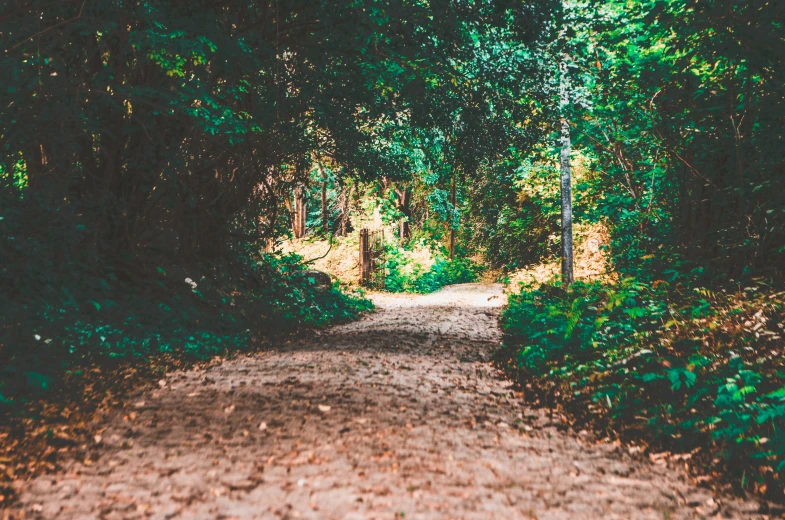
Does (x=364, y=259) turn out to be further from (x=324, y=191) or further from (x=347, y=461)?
(x=347, y=461)

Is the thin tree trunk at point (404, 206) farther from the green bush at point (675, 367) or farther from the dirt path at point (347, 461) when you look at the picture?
the dirt path at point (347, 461)

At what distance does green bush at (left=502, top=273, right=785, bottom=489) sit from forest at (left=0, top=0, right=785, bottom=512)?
3 cm

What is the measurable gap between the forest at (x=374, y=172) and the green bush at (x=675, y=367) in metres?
0.03

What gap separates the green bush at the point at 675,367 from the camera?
425cm

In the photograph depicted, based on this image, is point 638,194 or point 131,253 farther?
point 638,194

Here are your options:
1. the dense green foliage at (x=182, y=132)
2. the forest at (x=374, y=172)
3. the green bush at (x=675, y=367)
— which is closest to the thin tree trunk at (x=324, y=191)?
the forest at (x=374, y=172)

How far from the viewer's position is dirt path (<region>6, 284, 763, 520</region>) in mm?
3279

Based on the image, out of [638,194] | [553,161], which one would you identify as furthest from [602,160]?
[553,161]

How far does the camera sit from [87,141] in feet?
29.9

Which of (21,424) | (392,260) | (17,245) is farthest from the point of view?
(392,260)

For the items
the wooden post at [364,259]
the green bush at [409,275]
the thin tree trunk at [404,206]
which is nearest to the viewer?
the wooden post at [364,259]

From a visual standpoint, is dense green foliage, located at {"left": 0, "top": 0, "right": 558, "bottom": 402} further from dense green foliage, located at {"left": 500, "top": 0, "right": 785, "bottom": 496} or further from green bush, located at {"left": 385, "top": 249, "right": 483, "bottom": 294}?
green bush, located at {"left": 385, "top": 249, "right": 483, "bottom": 294}

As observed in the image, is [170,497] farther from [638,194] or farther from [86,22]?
[638,194]

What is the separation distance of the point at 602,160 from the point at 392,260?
10.1 meters
